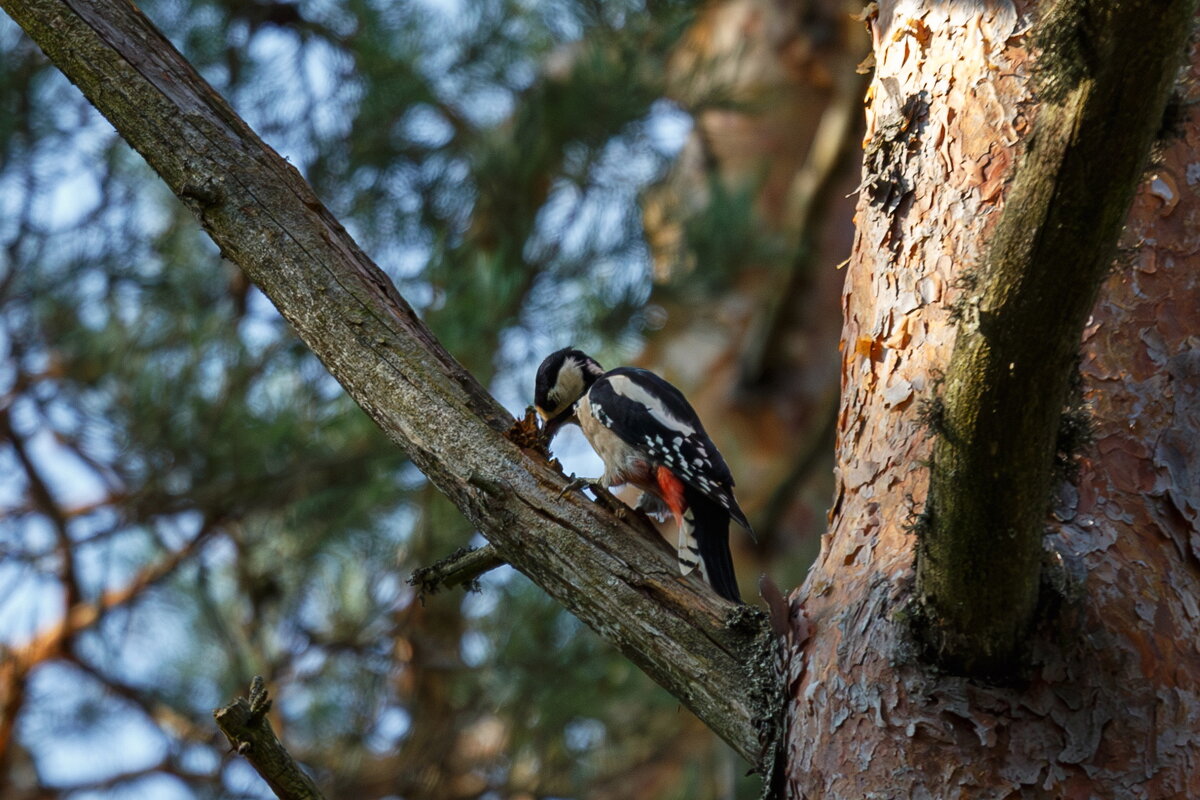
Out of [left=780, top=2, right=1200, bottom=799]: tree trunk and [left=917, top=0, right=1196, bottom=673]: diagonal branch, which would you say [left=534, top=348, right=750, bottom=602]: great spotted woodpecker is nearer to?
[left=780, top=2, right=1200, bottom=799]: tree trunk

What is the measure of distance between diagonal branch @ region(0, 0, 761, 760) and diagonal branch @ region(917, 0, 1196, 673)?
416 mm

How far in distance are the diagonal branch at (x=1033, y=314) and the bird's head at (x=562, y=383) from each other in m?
1.94

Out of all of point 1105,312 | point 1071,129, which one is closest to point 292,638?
point 1105,312

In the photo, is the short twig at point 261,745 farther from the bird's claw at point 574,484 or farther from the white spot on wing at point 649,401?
the white spot on wing at point 649,401

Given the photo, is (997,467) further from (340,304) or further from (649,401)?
(649,401)

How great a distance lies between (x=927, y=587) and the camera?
132cm

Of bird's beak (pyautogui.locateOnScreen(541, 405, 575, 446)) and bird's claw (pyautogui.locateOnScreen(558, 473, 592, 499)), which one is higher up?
bird's beak (pyautogui.locateOnScreen(541, 405, 575, 446))

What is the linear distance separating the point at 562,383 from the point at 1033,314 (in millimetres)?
2232

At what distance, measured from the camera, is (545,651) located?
13.8 feet

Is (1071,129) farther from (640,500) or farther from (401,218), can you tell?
(401,218)

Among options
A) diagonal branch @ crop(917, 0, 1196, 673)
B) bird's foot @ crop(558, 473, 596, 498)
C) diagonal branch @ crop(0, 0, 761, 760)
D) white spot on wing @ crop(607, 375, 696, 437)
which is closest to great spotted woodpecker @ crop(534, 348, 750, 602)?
white spot on wing @ crop(607, 375, 696, 437)

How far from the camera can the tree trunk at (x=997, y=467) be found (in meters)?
1.32

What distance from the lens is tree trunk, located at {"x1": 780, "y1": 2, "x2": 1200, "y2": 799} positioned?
4.33 feet

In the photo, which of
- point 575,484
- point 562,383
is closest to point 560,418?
point 562,383
